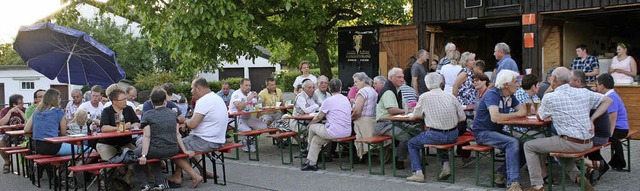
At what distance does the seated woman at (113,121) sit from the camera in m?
8.21

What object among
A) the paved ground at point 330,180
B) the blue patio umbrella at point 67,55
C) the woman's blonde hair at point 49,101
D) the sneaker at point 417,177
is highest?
Result: the blue patio umbrella at point 67,55

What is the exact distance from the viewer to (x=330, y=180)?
8.61 m

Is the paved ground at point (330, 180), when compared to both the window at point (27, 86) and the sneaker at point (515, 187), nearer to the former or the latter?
the sneaker at point (515, 187)

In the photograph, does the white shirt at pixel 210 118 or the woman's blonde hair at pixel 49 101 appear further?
the woman's blonde hair at pixel 49 101

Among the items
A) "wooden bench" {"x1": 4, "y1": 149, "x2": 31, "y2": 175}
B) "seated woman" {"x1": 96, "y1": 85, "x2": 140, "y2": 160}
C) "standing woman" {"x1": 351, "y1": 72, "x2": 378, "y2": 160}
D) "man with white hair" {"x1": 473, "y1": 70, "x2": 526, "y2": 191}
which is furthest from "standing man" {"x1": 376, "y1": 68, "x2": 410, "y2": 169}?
"wooden bench" {"x1": 4, "y1": 149, "x2": 31, "y2": 175}

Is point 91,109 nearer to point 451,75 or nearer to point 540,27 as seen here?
point 451,75

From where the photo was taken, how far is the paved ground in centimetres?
795

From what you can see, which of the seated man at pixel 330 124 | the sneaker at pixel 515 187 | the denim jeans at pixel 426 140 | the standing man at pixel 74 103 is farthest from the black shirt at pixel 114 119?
the sneaker at pixel 515 187

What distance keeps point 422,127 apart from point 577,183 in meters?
1.97

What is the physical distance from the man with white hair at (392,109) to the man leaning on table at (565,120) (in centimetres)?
219

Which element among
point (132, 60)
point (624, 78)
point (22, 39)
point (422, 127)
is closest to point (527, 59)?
point (624, 78)

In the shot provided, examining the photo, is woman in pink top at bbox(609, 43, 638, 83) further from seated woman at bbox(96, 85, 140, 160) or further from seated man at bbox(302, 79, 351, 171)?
seated woman at bbox(96, 85, 140, 160)

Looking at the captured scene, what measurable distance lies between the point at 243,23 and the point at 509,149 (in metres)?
7.65

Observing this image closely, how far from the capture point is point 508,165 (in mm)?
7391
